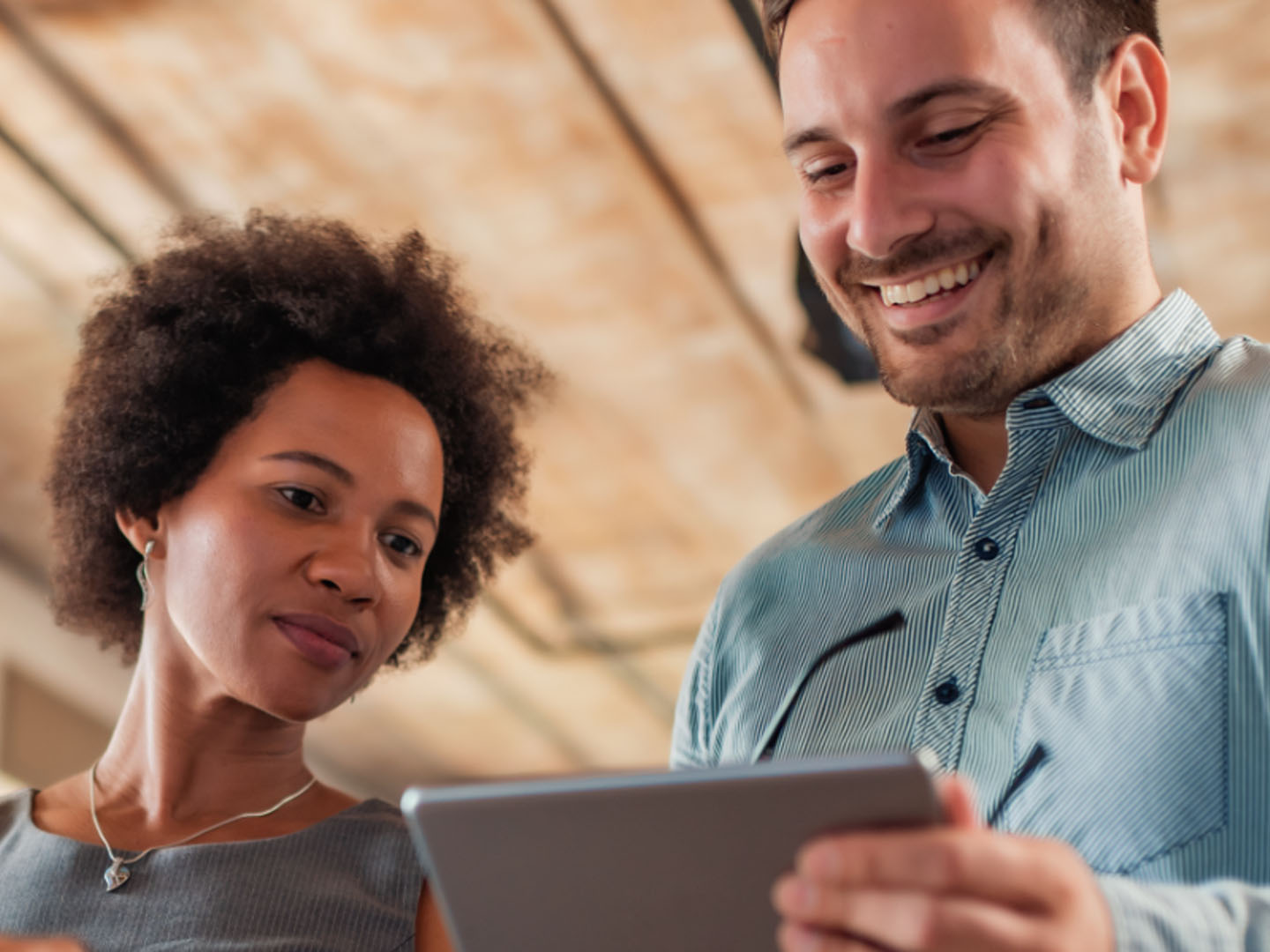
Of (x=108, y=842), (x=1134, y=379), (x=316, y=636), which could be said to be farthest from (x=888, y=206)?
(x=108, y=842)

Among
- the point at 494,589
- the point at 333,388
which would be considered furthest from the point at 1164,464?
the point at 494,589

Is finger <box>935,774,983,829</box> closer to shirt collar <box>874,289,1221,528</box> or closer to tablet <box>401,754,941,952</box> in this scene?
tablet <box>401,754,941,952</box>

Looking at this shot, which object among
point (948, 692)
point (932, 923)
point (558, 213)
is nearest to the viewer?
point (932, 923)

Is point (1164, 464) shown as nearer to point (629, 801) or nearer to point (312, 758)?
point (629, 801)

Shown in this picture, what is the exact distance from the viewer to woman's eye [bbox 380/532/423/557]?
164 cm

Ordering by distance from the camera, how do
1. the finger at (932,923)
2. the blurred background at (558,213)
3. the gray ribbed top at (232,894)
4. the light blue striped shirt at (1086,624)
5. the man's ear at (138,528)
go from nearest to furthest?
the finger at (932,923), the light blue striped shirt at (1086,624), the gray ribbed top at (232,894), the man's ear at (138,528), the blurred background at (558,213)

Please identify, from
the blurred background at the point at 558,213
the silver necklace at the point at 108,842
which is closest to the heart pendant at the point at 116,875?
Answer: the silver necklace at the point at 108,842

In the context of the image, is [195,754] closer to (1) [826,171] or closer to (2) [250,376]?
(2) [250,376]

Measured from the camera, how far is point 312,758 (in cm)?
509

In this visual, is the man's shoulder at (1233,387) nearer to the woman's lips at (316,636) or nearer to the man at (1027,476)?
the man at (1027,476)

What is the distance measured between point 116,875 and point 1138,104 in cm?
133

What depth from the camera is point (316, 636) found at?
1521 millimetres

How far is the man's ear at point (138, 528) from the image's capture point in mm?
1682

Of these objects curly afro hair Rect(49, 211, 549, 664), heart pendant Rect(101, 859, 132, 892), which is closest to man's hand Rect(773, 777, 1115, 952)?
heart pendant Rect(101, 859, 132, 892)
